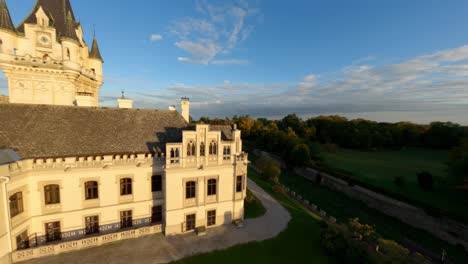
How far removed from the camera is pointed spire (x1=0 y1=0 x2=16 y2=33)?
2797cm

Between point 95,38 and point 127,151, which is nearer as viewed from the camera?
point 127,151

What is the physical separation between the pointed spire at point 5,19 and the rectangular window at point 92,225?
30427mm

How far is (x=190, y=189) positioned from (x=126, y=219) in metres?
7.87

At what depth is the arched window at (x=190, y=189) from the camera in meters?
22.5

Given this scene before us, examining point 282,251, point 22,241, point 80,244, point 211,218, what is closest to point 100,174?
point 80,244

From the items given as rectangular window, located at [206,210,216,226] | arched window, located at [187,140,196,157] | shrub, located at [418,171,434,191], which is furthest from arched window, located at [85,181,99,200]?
shrub, located at [418,171,434,191]

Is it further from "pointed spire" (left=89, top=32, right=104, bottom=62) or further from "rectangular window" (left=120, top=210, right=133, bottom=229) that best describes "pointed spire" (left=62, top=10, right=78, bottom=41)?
"rectangular window" (left=120, top=210, right=133, bottom=229)

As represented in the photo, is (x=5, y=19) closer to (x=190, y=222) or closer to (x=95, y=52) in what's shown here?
(x=95, y=52)

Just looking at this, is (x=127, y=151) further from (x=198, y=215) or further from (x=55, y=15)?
(x=55, y=15)

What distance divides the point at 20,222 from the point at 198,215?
16034mm

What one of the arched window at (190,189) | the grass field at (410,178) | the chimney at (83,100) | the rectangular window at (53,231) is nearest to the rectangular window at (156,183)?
the arched window at (190,189)

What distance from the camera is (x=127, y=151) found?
21328 millimetres

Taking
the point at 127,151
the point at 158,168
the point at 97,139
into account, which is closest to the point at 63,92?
the point at 97,139

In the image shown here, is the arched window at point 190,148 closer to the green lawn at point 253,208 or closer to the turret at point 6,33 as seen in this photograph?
the green lawn at point 253,208
